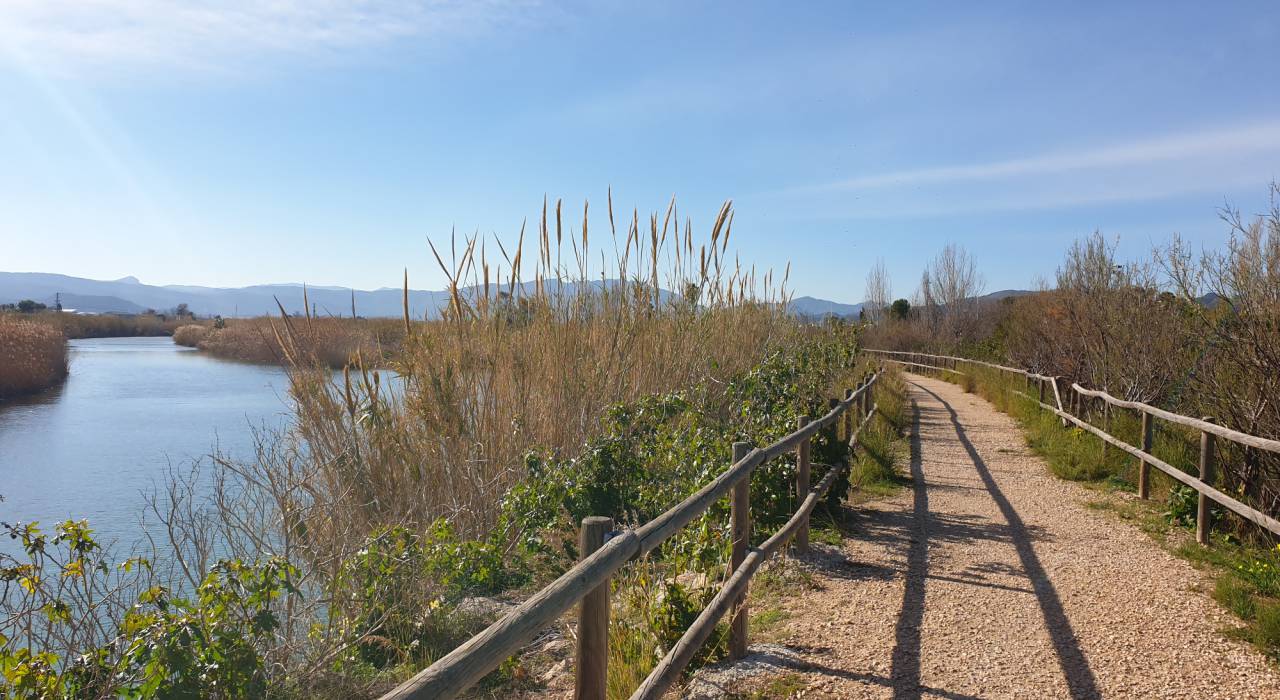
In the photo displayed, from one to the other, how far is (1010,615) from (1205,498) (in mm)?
2533

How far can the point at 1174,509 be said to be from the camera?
21.3 ft

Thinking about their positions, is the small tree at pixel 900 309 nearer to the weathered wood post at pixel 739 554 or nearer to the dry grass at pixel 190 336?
the dry grass at pixel 190 336

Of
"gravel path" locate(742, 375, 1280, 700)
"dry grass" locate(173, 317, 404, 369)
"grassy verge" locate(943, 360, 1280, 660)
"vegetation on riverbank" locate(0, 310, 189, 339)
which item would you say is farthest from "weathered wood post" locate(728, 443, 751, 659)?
"vegetation on riverbank" locate(0, 310, 189, 339)

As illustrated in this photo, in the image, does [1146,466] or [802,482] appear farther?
[1146,466]

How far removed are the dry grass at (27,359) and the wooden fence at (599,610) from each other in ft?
48.8

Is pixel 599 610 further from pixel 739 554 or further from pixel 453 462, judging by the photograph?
pixel 453 462

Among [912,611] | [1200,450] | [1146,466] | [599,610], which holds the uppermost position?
[599,610]

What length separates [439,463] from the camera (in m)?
5.30

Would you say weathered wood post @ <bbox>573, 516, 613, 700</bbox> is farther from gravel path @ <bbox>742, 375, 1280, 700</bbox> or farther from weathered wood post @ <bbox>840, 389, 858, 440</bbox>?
weathered wood post @ <bbox>840, 389, 858, 440</bbox>

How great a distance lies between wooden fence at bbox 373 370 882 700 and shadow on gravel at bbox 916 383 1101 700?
75cm

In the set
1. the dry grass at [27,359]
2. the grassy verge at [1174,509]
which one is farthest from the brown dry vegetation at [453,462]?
the dry grass at [27,359]

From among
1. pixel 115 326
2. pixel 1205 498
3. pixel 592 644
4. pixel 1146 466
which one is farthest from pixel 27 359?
pixel 115 326

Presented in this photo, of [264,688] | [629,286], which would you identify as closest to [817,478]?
[629,286]

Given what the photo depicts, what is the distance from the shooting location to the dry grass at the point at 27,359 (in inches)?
554
